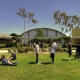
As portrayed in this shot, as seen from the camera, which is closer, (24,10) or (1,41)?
(24,10)

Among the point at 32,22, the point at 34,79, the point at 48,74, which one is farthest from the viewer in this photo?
the point at 32,22

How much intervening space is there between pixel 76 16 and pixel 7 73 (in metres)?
56.1

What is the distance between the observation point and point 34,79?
10.7 metres

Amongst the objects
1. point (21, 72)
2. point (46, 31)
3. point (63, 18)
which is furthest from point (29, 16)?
point (21, 72)

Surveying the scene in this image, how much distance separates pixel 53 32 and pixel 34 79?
86320 millimetres

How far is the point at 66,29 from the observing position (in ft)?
231

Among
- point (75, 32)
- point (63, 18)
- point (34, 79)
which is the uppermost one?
point (63, 18)

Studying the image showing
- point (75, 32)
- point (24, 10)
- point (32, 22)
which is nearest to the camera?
point (75, 32)

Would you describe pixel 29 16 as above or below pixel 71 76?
above

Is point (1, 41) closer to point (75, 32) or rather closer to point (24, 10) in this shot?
point (24, 10)

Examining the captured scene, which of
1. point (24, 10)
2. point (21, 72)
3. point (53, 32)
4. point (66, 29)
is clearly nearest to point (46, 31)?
point (53, 32)

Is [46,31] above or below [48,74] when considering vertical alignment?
above

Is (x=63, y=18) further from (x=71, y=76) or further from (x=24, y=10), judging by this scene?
(x=71, y=76)

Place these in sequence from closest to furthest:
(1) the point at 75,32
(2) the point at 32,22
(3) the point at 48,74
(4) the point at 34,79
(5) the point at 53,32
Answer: (4) the point at 34,79 < (3) the point at 48,74 < (1) the point at 75,32 < (2) the point at 32,22 < (5) the point at 53,32
